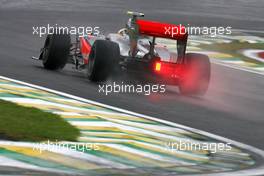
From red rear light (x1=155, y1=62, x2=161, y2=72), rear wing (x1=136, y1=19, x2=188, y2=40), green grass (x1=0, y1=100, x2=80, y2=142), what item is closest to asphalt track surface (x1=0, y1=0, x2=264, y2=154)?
red rear light (x1=155, y1=62, x2=161, y2=72)

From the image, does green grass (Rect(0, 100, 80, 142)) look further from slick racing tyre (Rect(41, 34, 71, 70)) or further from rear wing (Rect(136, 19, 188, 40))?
slick racing tyre (Rect(41, 34, 71, 70))

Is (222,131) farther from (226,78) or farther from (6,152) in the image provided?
(226,78)

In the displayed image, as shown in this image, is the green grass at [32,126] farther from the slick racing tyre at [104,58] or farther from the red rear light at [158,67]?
the red rear light at [158,67]

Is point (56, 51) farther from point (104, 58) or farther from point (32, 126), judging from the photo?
point (32, 126)

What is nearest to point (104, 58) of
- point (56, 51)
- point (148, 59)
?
point (148, 59)

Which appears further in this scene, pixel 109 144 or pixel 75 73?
pixel 75 73

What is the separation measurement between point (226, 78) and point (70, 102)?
704 cm

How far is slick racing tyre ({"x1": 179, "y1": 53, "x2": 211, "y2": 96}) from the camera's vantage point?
51.1 feet

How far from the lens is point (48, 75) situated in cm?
1625

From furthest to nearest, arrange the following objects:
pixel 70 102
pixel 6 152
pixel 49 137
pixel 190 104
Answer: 1. pixel 190 104
2. pixel 70 102
3. pixel 49 137
4. pixel 6 152

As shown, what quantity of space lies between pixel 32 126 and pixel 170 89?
22.3ft

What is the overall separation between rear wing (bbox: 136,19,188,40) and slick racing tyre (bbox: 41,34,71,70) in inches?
66.3

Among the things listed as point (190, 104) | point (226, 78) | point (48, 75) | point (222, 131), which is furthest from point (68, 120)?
point (226, 78)

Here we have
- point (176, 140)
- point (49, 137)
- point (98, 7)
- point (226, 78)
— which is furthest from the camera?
point (98, 7)
